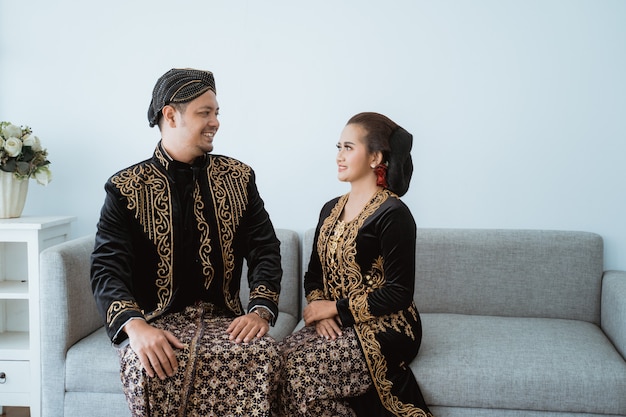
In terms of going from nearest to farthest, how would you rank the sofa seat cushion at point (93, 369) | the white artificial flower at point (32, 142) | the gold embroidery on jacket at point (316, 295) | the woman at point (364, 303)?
the woman at point (364, 303) → the sofa seat cushion at point (93, 369) → the gold embroidery on jacket at point (316, 295) → the white artificial flower at point (32, 142)

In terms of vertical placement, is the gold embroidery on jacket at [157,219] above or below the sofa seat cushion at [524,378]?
above

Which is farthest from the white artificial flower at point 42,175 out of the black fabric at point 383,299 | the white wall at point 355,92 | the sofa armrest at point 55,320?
the black fabric at point 383,299

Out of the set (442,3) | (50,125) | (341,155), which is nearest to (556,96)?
(442,3)

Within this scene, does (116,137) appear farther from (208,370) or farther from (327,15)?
(208,370)

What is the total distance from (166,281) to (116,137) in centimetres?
131

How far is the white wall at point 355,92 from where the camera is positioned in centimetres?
293

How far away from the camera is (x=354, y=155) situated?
228cm

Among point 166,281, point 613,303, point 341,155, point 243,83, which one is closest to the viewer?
point 166,281

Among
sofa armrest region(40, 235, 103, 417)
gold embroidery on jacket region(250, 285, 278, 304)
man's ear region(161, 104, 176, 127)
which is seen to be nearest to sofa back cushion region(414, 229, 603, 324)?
gold embroidery on jacket region(250, 285, 278, 304)

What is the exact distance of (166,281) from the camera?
2104 millimetres

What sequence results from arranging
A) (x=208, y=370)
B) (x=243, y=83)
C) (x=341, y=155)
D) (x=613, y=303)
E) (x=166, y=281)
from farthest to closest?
1. (x=243, y=83)
2. (x=613, y=303)
3. (x=341, y=155)
4. (x=166, y=281)
5. (x=208, y=370)

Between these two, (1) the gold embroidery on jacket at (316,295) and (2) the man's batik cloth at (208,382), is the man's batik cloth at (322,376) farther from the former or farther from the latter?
(1) the gold embroidery on jacket at (316,295)

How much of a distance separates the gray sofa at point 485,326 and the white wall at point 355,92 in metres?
0.23

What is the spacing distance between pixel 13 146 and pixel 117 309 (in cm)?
126
